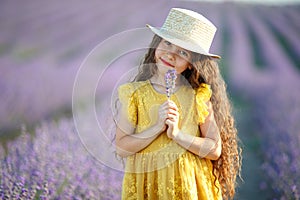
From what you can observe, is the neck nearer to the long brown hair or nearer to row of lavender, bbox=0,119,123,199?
the long brown hair

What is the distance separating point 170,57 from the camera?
191 cm

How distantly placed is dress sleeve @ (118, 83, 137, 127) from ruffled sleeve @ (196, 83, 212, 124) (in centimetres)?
20

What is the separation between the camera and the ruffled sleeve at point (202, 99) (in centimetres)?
195

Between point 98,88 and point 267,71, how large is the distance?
1.46m

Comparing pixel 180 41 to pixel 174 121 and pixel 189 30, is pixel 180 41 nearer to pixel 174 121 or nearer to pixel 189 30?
pixel 189 30

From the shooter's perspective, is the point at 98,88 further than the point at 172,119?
Yes

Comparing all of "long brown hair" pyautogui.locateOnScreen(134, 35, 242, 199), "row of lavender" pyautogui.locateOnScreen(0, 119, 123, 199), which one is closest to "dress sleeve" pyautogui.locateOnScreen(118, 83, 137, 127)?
"long brown hair" pyautogui.locateOnScreen(134, 35, 242, 199)

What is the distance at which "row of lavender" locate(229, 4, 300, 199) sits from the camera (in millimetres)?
4055

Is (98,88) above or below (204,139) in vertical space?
below

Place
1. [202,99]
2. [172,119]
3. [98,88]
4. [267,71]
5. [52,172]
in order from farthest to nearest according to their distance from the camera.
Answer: [267,71], [98,88], [52,172], [202,99], [172,119]

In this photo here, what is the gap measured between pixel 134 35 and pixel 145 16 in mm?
293

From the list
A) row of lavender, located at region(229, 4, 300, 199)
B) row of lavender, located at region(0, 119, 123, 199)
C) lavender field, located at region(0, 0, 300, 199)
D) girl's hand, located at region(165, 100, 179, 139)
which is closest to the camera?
girl's hand, located at region(165, 100, 179, 139)

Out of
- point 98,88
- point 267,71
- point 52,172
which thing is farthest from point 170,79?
point 267,71

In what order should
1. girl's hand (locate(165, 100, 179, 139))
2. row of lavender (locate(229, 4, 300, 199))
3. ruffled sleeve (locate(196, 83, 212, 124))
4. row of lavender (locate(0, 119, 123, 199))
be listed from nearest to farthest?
1. girl's hand (locate(165, 100, 179, 139))
2. ruffled sleeve (locate(196, 83, 212, 124))
3. row of lavender (locate(0, 119, 123, 199))
4. row of lavender (locate(229, 4, 300, 199))
